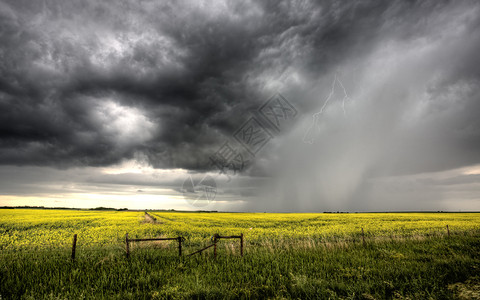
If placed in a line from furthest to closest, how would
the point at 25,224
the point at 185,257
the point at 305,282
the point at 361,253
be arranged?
the point at 25,224, the point at 361,253, the point at 185,257, the point at 305,282

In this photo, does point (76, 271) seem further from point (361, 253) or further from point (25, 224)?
point (25, 224)

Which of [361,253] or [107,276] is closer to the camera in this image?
[107,276]

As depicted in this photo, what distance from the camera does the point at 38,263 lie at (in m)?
10.6

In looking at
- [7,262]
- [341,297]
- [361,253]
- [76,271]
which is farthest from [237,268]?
[7,262]

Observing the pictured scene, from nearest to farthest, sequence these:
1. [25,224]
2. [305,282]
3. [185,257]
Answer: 1. [305,282]
2. [185,257]
3. [25,224]

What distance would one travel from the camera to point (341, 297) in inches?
273

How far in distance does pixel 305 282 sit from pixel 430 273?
5.21m

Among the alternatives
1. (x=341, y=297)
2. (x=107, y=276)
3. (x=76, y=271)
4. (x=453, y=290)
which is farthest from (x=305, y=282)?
(x=76, y=271)

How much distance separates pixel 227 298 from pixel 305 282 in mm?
2610

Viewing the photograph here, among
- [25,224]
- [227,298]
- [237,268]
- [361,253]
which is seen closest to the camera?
[227,298]

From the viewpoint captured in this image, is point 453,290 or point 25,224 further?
point 25,224

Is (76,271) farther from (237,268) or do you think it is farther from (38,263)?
(237,268)

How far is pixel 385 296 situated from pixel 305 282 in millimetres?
2274

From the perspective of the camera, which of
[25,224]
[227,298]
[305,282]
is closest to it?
[227,298]
